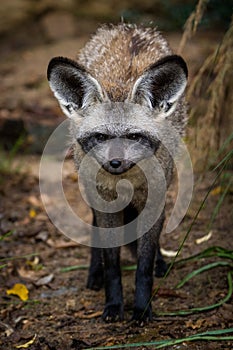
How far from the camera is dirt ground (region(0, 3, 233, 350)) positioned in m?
4.47

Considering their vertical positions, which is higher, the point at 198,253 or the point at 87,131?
the point at 87,131

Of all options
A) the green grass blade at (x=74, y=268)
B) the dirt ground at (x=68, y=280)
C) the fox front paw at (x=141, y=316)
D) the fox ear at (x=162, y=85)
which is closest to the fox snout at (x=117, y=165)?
the fox ear at (x=162, y=85)

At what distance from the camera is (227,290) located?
16.1ft

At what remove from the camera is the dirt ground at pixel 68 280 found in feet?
14.7

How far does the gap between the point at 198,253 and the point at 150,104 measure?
1.70m

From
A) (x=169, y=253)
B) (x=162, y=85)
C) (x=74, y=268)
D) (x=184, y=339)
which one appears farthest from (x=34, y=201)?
(x=184, y=339)

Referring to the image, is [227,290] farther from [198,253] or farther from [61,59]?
[61,59]

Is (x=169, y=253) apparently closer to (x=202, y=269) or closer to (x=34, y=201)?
(x=202, y=269)

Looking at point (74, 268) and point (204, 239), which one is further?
point (204, 239)

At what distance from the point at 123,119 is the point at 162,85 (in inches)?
15.4

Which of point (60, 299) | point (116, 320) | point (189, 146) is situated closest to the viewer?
point (116, 320)

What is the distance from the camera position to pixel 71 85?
4.58 m

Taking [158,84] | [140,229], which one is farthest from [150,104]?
[140,229]

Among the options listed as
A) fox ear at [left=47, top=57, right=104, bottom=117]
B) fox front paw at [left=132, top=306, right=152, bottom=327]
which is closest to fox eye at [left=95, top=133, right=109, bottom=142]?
fox ear at [left=47, top=57, right=104, bottom=117]
